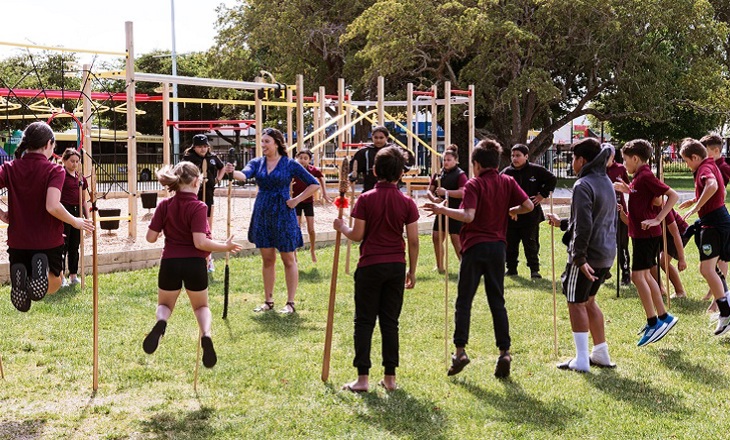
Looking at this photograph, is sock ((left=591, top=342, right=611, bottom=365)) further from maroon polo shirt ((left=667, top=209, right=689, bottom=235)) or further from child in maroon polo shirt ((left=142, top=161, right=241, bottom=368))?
maroon polo shirt ((left=667, top=209, right=689, bottom=235))

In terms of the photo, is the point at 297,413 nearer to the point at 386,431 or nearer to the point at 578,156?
the point at 386,431

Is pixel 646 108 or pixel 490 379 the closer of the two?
pixel 490 379

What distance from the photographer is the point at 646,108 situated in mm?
30812

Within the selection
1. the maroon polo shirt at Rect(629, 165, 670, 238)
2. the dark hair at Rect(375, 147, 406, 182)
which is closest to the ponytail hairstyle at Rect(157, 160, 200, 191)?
the dark hair at Rect(375, 147, 406, 182)

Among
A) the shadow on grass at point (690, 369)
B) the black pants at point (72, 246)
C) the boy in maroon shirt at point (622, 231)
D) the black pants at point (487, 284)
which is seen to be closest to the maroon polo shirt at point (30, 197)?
the black pants at point (487, 284)

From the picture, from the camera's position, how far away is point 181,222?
235 inches

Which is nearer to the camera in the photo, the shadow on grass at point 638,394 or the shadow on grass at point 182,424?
the shadow on grass at point 182,424

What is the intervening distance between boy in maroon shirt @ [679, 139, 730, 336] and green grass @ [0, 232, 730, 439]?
628 millimetres

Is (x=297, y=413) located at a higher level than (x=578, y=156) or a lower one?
lower

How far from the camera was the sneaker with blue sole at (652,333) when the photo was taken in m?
7.43

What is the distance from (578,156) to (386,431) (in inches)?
107

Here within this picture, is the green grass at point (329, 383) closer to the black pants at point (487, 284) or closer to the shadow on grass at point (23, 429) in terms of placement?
the shadow on grass at point (23, 429)

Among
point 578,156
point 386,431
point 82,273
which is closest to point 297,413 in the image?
point 386,431

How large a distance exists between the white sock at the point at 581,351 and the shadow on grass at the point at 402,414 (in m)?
1.47
